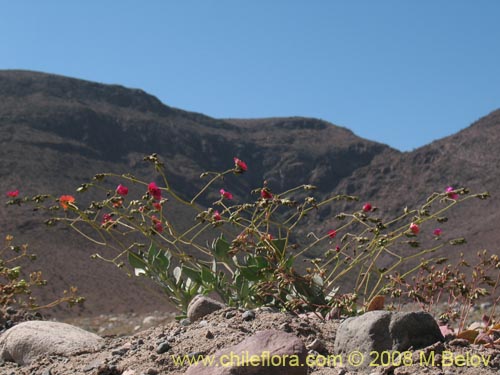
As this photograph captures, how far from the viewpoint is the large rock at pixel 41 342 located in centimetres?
359

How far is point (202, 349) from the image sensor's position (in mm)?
2809

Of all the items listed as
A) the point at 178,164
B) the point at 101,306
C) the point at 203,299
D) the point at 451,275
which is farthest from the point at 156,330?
the point at 178,164

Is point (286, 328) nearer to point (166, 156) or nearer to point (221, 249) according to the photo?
point (221, 249)

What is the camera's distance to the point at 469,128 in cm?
5316

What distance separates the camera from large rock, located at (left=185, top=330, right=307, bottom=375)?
2377mm

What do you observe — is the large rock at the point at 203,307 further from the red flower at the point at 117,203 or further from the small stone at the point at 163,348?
the red flower at the point at 117,203

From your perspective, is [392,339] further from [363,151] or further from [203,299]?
[363,151]

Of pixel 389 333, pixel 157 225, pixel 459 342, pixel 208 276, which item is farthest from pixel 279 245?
pixel 459 342

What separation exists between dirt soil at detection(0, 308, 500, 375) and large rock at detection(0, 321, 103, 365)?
0.12 m

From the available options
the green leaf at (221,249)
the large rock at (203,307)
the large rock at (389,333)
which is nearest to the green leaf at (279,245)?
the green leaf at (221,249)

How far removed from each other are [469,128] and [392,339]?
53.7m

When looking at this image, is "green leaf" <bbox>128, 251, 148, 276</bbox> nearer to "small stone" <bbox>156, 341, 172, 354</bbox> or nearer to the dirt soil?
the dirt soil

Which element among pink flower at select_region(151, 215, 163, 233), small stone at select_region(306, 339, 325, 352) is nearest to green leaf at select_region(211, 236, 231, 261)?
pink flower at select_region(151, 215, 163, 233)

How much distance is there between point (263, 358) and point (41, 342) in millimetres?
1748
